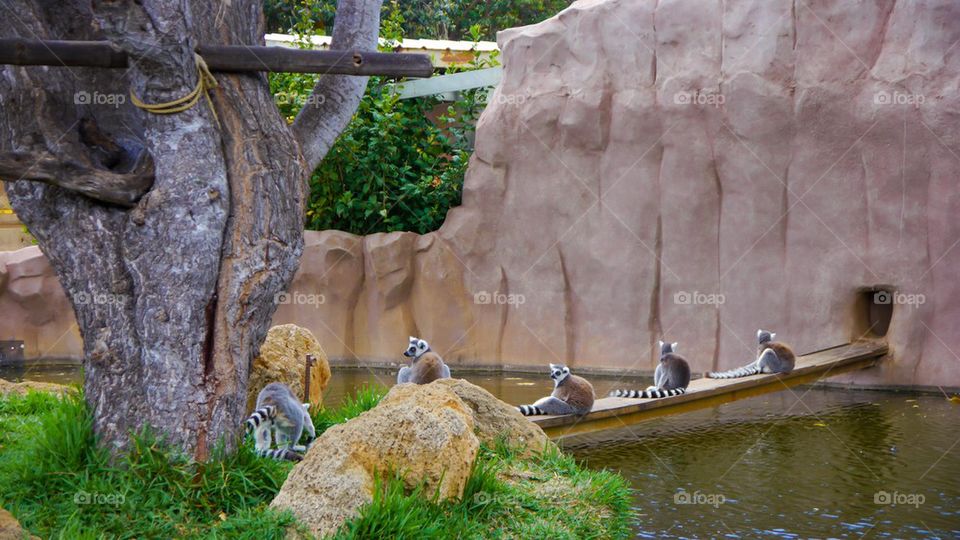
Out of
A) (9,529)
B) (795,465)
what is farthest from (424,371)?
(9,529)

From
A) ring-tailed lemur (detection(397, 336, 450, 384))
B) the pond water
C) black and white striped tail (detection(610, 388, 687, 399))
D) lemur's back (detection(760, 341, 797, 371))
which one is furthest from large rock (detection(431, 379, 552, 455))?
lemur's back (detection(760, 341, 797, 371))

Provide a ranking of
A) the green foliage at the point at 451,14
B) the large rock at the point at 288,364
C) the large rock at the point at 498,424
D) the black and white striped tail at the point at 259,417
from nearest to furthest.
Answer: the black and white striped tail at the point at 259,417, the large rock at the point at 498,424, the large rock at the point at 288,364, the green foliage at the point at 451,14

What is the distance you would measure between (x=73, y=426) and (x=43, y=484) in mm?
280

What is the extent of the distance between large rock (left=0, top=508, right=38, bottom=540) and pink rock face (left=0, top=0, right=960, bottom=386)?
8482mm

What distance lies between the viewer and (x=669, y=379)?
28.7ft

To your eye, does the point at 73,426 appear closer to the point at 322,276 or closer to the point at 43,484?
the point at 43,484

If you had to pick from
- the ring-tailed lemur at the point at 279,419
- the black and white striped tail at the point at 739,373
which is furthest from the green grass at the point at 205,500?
the black and white striped tail at the point at 739,373

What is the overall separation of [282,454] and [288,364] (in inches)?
61.6

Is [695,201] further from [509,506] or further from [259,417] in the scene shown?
[509,506]

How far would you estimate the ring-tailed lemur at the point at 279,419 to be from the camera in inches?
222

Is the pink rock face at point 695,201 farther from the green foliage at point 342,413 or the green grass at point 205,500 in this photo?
the green grass at point 205,500

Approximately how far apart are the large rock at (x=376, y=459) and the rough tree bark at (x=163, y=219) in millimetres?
540

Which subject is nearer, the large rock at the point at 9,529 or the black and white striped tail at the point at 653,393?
the large rock at the point at 9,529

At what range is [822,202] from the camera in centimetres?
1062
